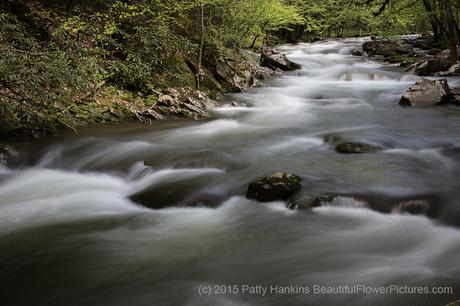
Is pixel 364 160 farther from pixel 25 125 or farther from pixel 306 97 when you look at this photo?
pixel 306 97

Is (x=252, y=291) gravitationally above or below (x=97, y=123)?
below

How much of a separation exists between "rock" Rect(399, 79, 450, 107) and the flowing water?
184 cm

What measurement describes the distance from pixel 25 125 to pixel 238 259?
20.0ft

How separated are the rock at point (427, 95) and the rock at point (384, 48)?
34.5ft

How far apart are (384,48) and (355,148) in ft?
58.6

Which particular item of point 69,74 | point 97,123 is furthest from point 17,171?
point 97,123

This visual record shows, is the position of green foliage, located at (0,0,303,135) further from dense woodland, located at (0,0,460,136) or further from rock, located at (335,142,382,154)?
rock, located at (335,142,382,154)

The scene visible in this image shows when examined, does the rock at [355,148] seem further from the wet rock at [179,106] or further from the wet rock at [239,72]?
the wet rock at [239,72]

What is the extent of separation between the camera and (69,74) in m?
7.87

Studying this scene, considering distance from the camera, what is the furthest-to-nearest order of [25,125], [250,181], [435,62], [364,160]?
[435,62], [25,125], [364,160], [250,181]

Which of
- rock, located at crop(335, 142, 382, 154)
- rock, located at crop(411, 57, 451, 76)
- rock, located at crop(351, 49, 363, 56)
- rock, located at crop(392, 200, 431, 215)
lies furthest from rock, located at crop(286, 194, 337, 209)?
rock, located at crop(351, 49, 363, 56)

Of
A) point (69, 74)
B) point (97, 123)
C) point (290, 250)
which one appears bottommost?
point (290, 250)

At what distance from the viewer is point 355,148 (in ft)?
24.7

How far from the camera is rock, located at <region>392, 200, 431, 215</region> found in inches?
202
